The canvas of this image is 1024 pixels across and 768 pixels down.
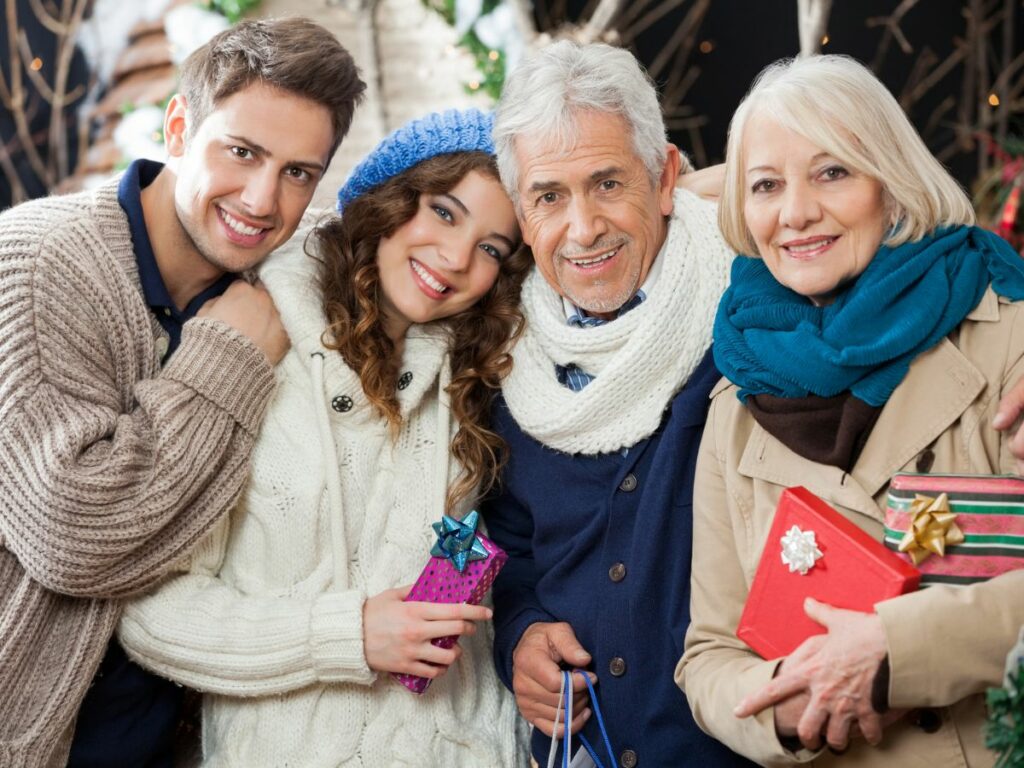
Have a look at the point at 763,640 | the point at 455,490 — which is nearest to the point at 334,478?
the point at 455,490

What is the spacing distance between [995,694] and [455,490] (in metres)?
1.23

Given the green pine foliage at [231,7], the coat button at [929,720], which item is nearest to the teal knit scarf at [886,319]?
the coat button at [929,720]

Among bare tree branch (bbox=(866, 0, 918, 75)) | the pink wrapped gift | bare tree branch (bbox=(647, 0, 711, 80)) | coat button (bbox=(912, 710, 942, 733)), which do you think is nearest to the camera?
coat button (bbox=(912, 710, 942, 733))

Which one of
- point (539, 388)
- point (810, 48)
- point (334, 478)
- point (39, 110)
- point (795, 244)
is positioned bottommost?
point (39, 110)

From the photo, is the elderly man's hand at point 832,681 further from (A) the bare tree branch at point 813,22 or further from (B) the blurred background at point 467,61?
(B) the blurred background at point 467,61

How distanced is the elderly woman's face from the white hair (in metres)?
0.40

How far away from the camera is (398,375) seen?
2.45 m

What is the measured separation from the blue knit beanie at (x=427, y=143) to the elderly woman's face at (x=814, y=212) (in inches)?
26.7

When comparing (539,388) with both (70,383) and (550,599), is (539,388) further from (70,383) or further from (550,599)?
(70,383)

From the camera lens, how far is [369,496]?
2.35m

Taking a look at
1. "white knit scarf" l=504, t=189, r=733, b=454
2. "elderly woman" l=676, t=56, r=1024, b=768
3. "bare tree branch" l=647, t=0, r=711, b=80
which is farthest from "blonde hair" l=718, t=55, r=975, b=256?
"bare tree branch" l=647, t=0, r=711, b=80

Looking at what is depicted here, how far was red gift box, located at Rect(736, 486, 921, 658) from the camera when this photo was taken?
5.41ft

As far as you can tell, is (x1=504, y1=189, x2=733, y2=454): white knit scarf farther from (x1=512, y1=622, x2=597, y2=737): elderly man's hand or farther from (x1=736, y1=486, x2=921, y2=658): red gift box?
(x1=736, y1=486, x2=921, y2=658): red gift box

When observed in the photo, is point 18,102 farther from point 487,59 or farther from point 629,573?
point 629,573
